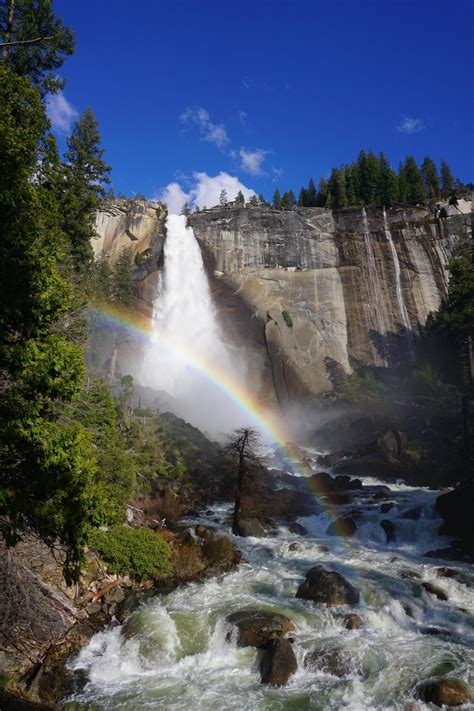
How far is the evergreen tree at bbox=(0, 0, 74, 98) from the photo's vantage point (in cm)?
1655

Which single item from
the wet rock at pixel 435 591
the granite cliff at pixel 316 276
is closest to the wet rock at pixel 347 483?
the wet rock at pixel 435 591

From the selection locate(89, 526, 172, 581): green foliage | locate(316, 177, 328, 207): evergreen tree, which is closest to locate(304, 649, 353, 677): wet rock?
locate(89, 526, 172, 581): green foliage

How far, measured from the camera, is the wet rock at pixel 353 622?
1348 cm

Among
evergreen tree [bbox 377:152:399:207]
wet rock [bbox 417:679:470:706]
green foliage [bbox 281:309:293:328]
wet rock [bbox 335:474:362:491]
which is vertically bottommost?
wet rock [bbox 335:474:362:491]

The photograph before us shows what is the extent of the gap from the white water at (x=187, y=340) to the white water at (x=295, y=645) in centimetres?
3902

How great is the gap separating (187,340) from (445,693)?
50694 millimetres

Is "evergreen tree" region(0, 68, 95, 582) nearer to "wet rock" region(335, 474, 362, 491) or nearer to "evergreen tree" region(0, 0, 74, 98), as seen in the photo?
"evergreen tree" region(0, 0, 74, 98)

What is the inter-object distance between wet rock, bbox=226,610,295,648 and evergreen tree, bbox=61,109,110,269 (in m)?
21.2

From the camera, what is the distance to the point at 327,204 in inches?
2478

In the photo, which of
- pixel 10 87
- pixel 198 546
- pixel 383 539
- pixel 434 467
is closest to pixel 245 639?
pixel 198 546

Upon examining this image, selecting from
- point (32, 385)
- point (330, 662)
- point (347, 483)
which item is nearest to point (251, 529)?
point (330, 662)

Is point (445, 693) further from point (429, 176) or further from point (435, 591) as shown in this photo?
point (429, 176)

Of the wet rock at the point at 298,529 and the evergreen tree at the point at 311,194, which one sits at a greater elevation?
the evergreen tree at the point at 311,194

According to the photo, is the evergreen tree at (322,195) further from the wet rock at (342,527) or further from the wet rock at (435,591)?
the wet rock at (435,591)
